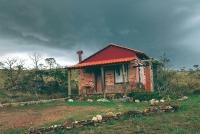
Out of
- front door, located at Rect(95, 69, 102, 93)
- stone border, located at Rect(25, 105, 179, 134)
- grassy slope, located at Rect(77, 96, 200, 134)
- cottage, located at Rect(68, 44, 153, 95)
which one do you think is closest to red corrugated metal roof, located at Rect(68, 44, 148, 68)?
cottage, located at Rect(68, 44, 153, 95)

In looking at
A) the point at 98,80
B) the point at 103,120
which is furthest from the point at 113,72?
the point at 103,120

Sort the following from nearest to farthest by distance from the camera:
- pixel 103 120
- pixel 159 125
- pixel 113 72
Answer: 1. pixel 159 125
2. pixel 103 120
3. pixel 113 72

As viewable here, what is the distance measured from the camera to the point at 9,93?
97.0 ft

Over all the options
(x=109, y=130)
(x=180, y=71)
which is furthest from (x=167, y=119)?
(x=180, y=71)

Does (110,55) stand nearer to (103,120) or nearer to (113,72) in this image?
(113,72)

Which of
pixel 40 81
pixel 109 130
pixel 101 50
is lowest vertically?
pixel 109 130

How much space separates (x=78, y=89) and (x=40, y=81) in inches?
155

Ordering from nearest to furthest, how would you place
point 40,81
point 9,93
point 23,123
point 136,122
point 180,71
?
point 136,122 < point 23,123 < point 9,93 < point 40,81 < point 180,71

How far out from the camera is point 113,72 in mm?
29859

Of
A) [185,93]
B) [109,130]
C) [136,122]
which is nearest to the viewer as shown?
[109,130]

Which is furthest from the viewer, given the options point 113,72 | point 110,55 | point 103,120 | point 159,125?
point 110,55

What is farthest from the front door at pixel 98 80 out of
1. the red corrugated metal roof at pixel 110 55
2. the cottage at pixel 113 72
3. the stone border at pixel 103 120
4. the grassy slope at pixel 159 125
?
the grassy slope at pixel 159 125

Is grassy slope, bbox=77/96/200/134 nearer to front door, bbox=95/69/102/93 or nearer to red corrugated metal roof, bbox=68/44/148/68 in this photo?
red corrugated metal roof, bbox=68/44/148/68

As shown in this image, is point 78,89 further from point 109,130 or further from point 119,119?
point 109,130
